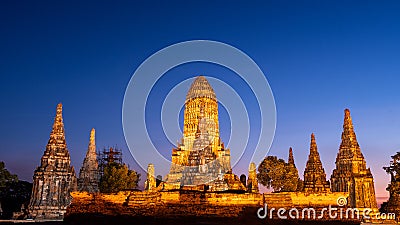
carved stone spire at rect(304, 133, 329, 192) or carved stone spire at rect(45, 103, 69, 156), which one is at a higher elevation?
carved stone spire at rect(45, 103, 69, 156)

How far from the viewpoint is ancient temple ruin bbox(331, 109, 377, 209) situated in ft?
166

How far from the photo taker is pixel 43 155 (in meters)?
55.7

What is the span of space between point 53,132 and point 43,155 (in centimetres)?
344

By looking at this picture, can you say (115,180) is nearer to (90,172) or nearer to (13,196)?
(90,172)

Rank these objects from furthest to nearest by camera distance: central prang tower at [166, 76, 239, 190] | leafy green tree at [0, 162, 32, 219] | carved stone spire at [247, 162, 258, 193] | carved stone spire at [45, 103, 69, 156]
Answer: leafy green tree at [0, 162, 32, 219] → central prang tower at [166, 76, 239, 190] → carved stone spire at [45, 103, 69, 156] → carved stone spire at [247, 162, 258, 193]

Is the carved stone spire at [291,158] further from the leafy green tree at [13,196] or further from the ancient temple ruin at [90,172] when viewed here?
the leafy green tree at [13,196]

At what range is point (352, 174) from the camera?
172 feet

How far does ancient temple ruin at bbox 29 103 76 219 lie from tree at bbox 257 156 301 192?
33012 millimetres

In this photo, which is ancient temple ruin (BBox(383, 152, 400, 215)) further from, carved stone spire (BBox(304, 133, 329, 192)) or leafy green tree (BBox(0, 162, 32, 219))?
leafy green tree (BBox(0, 162, 32, 219))

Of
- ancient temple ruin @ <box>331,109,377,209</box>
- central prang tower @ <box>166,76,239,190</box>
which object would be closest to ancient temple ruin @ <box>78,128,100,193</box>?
central prang tower @ <box>166,76,239,190</box>

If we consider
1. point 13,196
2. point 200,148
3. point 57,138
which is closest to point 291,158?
point 200,148

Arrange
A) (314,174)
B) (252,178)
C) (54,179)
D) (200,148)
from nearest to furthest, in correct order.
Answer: (314,174), (54,179), (252,178), (200,148)

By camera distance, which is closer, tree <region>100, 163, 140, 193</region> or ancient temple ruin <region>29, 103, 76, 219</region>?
ancient temple ruin <region>29, 103, 76, 219</region>

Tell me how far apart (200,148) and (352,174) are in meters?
28.2
